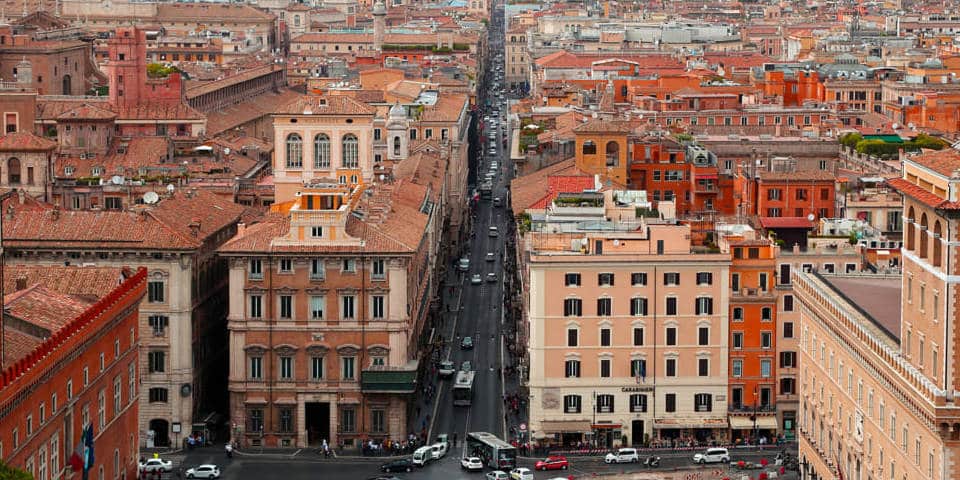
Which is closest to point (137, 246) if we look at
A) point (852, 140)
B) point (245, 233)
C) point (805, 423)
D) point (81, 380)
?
point (245, 233)

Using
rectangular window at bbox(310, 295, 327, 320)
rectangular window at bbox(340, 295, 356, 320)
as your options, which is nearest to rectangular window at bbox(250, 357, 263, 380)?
rectangular window at bbox(310, 295, 327, 320)

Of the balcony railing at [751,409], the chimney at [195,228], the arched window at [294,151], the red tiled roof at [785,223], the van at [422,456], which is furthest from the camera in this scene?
the arched window at [294,151]

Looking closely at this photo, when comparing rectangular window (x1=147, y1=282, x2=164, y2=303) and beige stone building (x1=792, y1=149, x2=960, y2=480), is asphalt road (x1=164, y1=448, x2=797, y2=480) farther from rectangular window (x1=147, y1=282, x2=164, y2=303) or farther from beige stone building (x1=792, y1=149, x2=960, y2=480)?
beige stone building (x1=792, y1=149, x2=960, y2=480)

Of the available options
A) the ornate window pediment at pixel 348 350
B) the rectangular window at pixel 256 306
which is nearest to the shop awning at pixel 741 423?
the ornate window pediment at pixel 348 350

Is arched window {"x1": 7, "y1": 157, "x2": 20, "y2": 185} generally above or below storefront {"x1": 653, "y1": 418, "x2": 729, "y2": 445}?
above

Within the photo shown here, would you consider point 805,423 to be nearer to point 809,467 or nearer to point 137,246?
point 809,467

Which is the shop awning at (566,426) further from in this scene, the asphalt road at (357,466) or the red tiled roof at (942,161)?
the red tiled roof at (942,161)

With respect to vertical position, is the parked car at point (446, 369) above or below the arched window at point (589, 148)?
below
